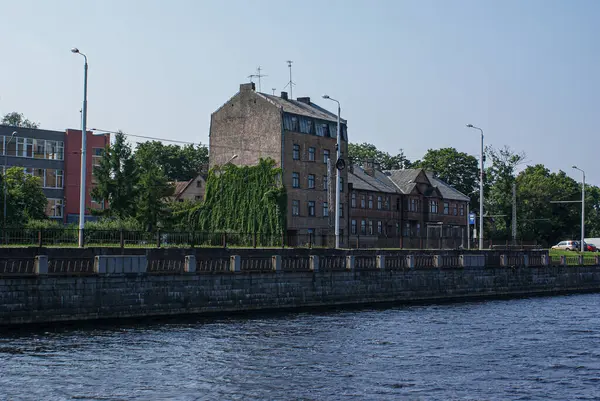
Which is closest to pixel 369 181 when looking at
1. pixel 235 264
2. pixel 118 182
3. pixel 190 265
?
pixel 118 182

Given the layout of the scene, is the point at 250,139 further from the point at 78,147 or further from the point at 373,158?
the point at 373,158

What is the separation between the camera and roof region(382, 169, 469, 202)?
3638 inches

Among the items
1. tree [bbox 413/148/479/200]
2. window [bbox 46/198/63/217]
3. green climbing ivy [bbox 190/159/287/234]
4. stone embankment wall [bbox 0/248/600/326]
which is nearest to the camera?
stone embankment wall [bbox 0/248/600/326]

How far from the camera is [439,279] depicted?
52688mm

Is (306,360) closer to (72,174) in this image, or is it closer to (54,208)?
(54,208)

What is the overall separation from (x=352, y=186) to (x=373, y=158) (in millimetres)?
60347

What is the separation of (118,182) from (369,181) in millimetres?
27803

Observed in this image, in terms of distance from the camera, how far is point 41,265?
33.9 m

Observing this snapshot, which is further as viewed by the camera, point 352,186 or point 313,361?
point 352,186

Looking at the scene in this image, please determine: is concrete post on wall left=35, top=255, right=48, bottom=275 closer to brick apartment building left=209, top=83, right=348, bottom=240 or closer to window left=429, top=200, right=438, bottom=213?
brick apartment building left=209, top=83, right=348, bottom=240

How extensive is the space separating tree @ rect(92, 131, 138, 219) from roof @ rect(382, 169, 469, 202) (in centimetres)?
3151

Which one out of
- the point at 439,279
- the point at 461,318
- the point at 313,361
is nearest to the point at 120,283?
the point at 313,361

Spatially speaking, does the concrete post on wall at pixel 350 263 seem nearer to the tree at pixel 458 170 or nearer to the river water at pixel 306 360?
the river water at pixel 306 360

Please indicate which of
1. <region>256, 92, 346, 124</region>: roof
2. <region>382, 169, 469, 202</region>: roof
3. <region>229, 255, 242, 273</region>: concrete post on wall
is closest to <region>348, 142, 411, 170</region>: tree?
<region>382, 169, 469, 202</region>: roof
